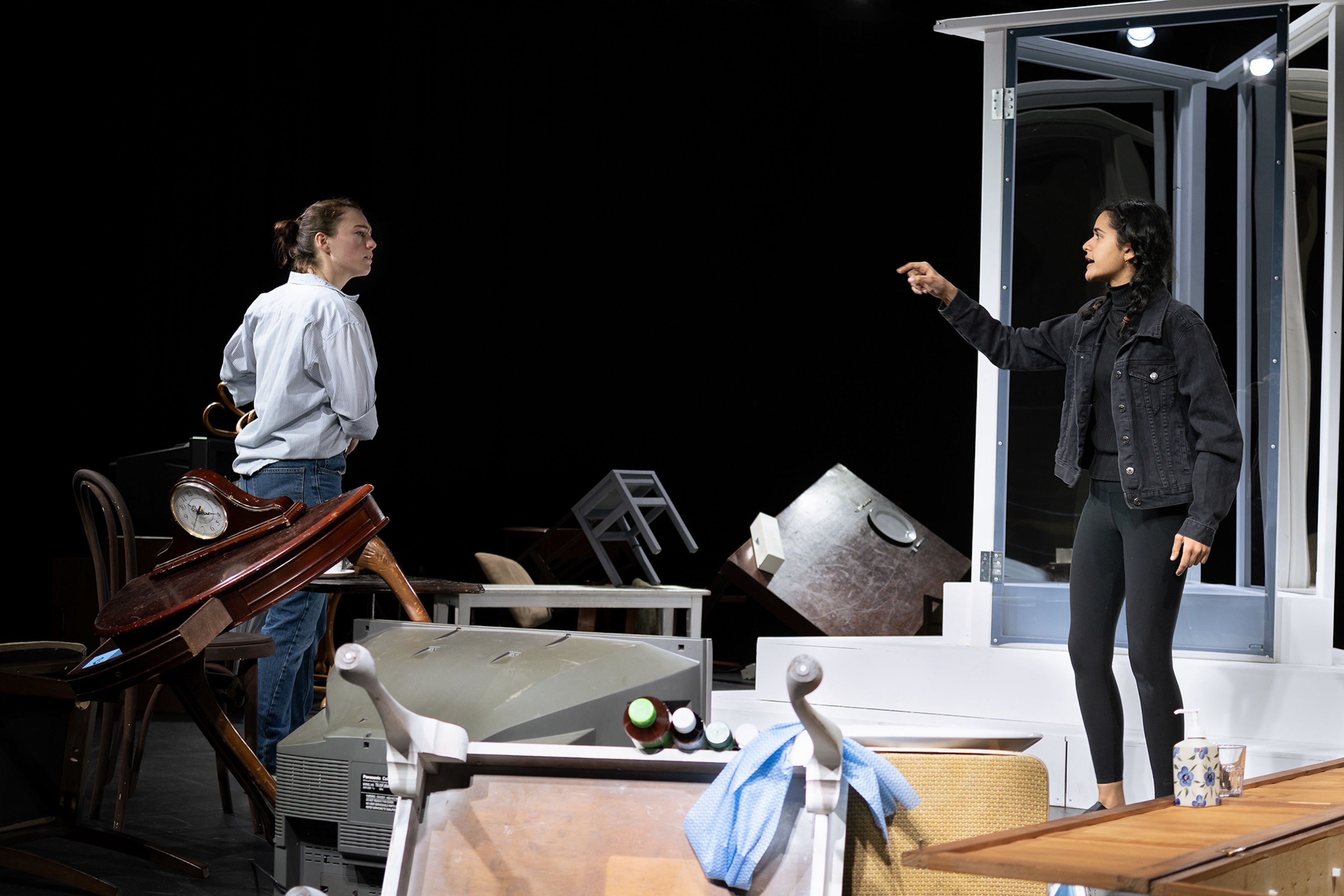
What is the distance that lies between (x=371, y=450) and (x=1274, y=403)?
4403mm

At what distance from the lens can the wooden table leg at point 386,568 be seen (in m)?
2.32

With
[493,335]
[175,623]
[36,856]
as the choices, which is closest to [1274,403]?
[175,623]

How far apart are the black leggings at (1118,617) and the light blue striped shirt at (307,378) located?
1618mm

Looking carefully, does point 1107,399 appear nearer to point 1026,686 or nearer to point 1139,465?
point 1139,465

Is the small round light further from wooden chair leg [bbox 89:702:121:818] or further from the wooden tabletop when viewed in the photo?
wooden chair leg [bbox 89:702:121:818]

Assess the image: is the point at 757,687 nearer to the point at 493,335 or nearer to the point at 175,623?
the point at 175,623

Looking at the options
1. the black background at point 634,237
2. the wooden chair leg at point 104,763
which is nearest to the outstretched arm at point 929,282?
the wooden chair leg at point 104,763

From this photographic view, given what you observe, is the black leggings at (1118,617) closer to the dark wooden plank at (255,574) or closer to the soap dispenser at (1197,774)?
the soap dispenser at (1197,774)

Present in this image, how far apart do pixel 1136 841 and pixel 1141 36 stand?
327 centimetres

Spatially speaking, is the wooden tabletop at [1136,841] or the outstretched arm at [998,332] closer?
the wooden tabletop at [1136,841]

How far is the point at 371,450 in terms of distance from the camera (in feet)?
21.0

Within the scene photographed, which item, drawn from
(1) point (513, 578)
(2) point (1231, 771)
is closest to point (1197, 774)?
(2) point (1231, 771)

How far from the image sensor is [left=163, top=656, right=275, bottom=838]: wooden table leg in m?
2.38

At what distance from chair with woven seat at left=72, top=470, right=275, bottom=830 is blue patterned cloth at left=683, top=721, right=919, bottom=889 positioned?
153 cm
